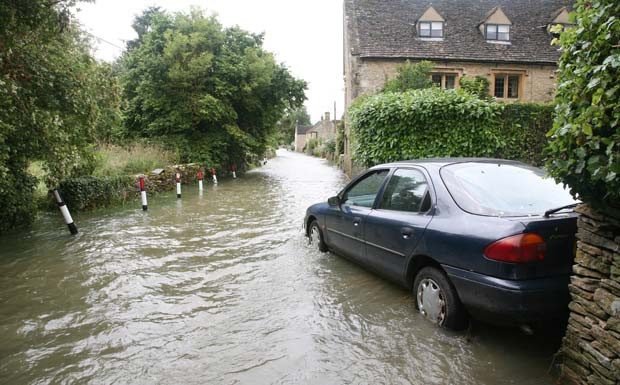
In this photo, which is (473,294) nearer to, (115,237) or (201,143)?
(115,237)

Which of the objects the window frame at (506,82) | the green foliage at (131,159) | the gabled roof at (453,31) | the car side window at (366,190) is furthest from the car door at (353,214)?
the window frame at (506,82)

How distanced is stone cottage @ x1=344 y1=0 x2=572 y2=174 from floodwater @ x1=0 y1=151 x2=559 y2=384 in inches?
687

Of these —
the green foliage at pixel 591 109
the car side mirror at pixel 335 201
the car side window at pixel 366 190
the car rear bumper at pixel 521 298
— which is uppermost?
the green foliage at pixel 591 109

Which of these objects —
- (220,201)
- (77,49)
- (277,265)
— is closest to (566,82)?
(277,265)

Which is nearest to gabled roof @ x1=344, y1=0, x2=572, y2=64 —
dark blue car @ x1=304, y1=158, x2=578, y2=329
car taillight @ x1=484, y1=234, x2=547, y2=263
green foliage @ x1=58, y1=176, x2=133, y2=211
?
green foliage @ x1=58, y1=176, x2=133, y2=211

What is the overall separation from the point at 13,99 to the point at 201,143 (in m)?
16.1

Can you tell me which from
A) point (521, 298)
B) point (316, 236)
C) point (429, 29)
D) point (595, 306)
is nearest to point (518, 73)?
point (429, 29)

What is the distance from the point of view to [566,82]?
287 cm

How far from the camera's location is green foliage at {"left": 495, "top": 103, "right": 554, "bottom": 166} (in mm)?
11305

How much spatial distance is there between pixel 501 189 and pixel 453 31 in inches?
936

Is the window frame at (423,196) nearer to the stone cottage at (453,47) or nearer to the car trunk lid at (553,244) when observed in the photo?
the car trunk lid at (553,244)

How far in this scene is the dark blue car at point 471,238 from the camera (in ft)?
10.6

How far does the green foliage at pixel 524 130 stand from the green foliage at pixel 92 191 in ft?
38.2

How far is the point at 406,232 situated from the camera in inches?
168
